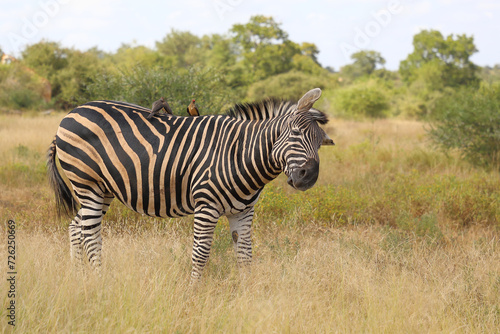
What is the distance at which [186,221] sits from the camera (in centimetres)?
647

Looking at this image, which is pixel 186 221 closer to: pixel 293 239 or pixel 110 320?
pixel 293 239

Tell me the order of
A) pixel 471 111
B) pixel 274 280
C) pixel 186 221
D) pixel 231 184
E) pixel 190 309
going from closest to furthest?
pixel 190 309
pixel 231 184
pixel 274 280
pixel 186 221
pixel 471 111

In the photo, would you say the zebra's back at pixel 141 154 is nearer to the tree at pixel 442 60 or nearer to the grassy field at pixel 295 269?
the grassy field at pixel 295 269

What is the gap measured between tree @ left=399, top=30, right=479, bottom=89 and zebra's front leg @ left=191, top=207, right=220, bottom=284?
42.7 m

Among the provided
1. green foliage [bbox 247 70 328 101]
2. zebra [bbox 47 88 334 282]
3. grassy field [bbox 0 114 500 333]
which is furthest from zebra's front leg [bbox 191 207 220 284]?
green foliage [bbox 247 70 328 101]

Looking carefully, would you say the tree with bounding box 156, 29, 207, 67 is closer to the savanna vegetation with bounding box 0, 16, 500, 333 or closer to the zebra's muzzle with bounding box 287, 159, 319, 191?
the savanna vegetation with bounding box 0, 16, 500, 333

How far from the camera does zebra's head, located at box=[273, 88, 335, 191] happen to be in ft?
11.6

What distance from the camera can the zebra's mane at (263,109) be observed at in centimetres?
411

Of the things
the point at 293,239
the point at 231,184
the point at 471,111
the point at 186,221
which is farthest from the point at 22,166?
the point at 471,111

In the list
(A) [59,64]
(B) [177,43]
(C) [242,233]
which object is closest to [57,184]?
(C) [242,233]

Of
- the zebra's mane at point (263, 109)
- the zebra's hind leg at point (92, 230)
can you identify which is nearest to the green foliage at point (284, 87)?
the zebra's mane at point (263, 109)

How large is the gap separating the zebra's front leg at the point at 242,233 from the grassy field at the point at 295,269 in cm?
19

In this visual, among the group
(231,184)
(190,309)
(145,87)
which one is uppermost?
(145,87)

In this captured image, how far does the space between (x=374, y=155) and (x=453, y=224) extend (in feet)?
15.1
